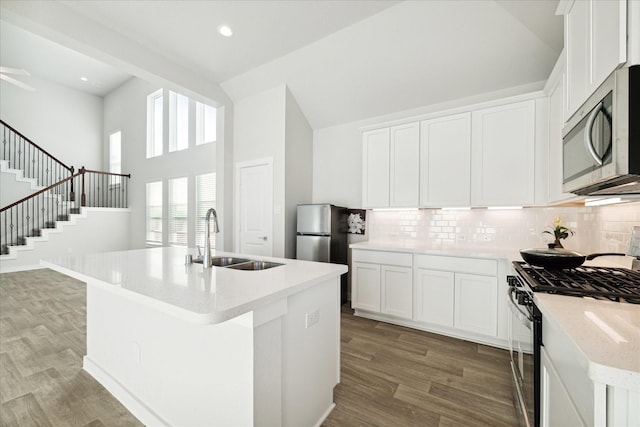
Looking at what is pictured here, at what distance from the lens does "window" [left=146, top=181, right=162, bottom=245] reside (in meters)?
6.90

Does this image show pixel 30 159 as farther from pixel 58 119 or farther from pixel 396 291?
pixel 396 291

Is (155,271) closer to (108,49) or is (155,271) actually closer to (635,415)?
(635,415)

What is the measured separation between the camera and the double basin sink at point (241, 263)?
218cm

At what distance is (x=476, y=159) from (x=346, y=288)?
2.52 meters

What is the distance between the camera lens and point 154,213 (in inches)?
279

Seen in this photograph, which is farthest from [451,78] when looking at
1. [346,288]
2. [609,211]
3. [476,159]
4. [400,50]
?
[346,288]

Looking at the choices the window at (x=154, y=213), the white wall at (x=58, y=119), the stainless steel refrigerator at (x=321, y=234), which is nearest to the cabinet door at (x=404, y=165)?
the stainless steel refrigerator at (x=321, y=234)

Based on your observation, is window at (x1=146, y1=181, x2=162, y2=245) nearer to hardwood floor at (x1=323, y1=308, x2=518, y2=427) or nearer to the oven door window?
hardwood floor at (x1=323, y1=308, x2=518, y2=427)

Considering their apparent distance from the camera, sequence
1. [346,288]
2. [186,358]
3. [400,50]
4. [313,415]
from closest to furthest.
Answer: [186,358] → [313,415] → [400,50] → [346,288]

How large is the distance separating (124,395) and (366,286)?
2.51 meters

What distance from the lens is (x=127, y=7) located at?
3010mm

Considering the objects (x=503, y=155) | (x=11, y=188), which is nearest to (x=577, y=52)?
(x=503, y=155)

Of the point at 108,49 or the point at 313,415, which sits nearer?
the point at 313,415

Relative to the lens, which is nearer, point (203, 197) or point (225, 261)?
point (225, 261)
